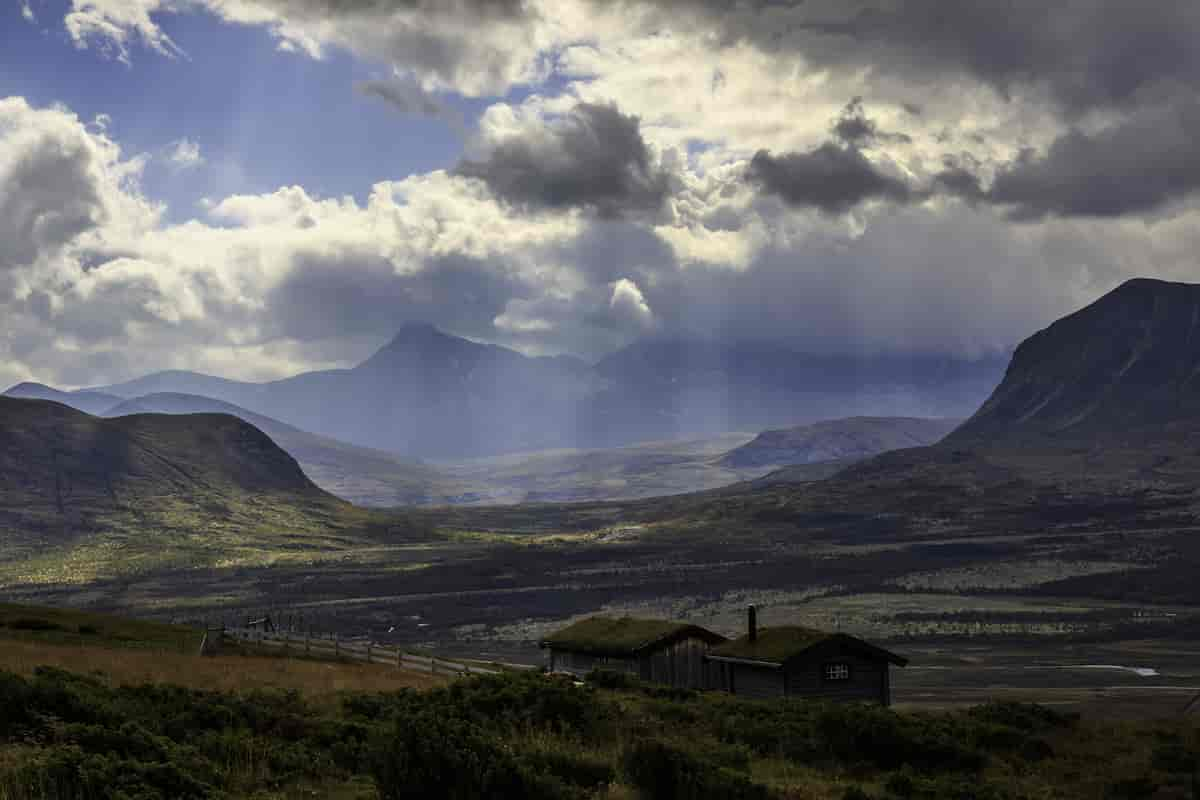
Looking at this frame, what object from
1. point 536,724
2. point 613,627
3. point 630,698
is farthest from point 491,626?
point 536,724

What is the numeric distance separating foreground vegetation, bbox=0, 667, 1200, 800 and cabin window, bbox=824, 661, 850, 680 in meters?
15.6

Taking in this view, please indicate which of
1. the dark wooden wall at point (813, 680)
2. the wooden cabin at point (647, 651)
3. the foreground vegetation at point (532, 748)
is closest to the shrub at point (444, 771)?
the foreground vegetation at point (532, 748)

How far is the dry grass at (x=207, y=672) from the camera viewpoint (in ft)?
105

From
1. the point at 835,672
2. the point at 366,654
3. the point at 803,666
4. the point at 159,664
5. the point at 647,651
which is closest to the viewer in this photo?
the point at 159,664

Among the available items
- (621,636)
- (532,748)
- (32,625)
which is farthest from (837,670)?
(32,625)

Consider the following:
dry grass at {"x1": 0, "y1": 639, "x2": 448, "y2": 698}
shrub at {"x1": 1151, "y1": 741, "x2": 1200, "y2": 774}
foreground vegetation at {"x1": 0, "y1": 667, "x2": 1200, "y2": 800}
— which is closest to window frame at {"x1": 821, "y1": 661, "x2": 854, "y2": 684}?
foreground vegetation at {"x1": 0, "y1": 667, "x2": 1200, "y2": 800}

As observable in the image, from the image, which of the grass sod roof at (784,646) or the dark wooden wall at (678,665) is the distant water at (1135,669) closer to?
the grass sod roof at (784,646)

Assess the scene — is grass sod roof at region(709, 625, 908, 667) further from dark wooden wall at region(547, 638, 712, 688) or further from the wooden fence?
the wooden fence

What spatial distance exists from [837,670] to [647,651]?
31.8 feet

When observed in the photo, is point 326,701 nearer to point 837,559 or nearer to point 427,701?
point 427,701

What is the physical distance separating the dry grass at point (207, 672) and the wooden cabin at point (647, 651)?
14.6 metres

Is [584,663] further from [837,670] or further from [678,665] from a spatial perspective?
[837,670]

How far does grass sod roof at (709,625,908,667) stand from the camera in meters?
54.2

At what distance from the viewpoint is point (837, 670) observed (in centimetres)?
5488
